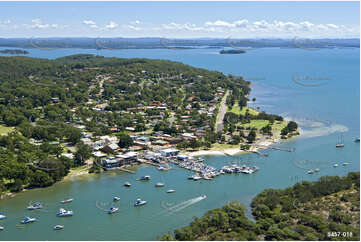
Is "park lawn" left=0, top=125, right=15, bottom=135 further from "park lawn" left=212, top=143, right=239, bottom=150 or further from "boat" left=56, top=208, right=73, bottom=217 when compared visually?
"park lawn" left=212, top=143, right=239, bottom=150

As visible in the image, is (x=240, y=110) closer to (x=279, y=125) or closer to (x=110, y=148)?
(x=279, y=125)

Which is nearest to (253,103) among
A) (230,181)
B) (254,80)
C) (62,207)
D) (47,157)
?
(254,80)

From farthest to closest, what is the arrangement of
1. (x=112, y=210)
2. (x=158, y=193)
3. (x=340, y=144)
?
(x=340, y=144) < (x=158, y=193) < (x=112, y=210)

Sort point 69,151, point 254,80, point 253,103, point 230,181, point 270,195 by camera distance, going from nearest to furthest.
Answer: point 270,195 → point 230,181 → point 69,151 → point 253,103 → point 254,80

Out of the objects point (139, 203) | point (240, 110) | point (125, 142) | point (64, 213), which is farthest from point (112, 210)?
point (240, 110)

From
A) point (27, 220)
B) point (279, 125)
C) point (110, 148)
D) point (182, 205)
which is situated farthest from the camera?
point (279, 125)

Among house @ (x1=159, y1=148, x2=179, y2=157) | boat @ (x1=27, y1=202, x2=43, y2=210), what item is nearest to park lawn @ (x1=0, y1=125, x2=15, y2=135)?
house @ (x1=159, y1=148, x2=179, y2=157)

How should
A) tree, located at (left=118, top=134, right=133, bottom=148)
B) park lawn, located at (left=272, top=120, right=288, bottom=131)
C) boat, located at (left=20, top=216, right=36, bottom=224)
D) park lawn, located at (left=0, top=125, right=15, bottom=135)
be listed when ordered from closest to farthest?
1. boat, located at (left=20, top=216, right=36, bottom=224)
2. tree, located at (left=118, top=134, right=133, bottom=148)
3. park lawn, located at (left=0, top=125, right=15, bottom=135)
4. park lawn, located at (left=272, top=120, right=288, bottom=131)

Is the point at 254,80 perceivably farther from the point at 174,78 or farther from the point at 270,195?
the point at 270,195

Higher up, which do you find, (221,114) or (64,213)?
(221,114)

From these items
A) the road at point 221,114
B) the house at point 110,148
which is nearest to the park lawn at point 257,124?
the road at point 221,114

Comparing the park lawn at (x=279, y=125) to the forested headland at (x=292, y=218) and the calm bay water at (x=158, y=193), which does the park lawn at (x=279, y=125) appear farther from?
the forested headland at (x=292, y=218)
